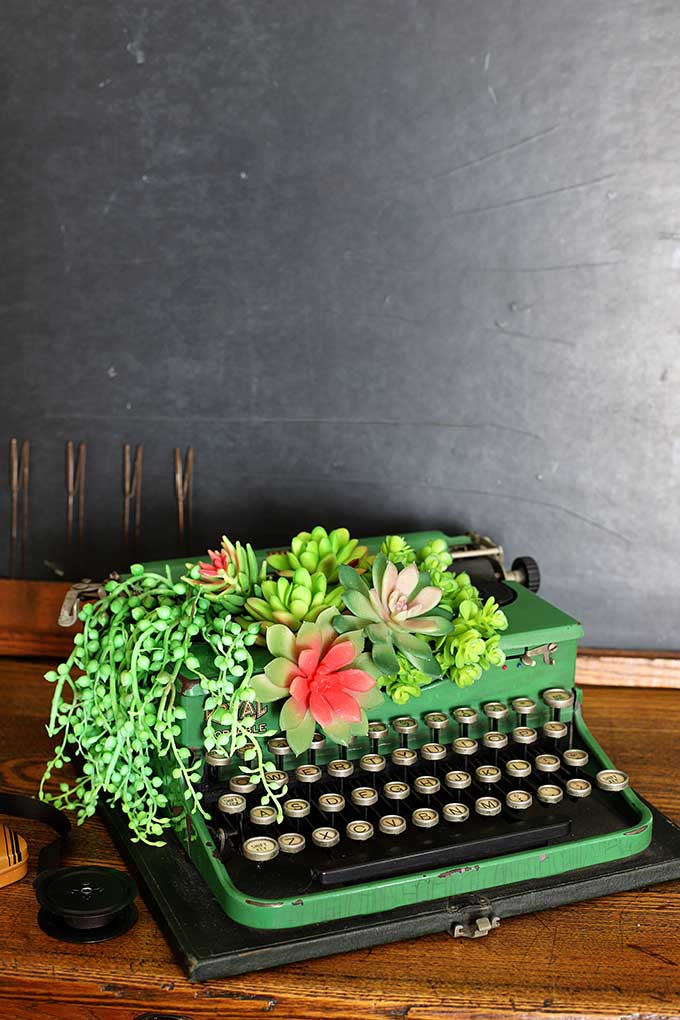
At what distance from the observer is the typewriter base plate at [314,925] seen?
1.27 metres

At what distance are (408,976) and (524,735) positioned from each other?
0.39 m

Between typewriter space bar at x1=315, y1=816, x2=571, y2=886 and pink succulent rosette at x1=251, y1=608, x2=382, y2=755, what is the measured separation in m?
0.14

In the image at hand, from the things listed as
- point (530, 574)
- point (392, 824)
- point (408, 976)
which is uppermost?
point (530, 574)

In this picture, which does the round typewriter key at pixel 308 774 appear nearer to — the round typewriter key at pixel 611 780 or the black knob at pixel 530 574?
the round typewriter key at pixel 611 780

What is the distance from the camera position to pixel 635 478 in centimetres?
203

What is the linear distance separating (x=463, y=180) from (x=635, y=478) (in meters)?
0.61

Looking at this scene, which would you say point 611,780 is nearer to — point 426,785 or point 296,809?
point 426,785

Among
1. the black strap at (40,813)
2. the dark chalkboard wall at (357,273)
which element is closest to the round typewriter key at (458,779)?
the black strap at (40,813)

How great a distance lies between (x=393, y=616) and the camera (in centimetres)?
140

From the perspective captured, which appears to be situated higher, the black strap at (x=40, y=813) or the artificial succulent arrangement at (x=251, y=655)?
the artificial succulent arrangement at (x=251, y=655)

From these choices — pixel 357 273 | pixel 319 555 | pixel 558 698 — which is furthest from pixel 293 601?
pixel 357 273

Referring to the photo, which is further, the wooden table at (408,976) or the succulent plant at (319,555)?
the succulent plant at (319,555)

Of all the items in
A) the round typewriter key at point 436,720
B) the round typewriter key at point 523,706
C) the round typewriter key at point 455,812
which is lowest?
Result: the round typewriter key at point 455,812

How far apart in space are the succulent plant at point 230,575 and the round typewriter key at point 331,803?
0.89ft
